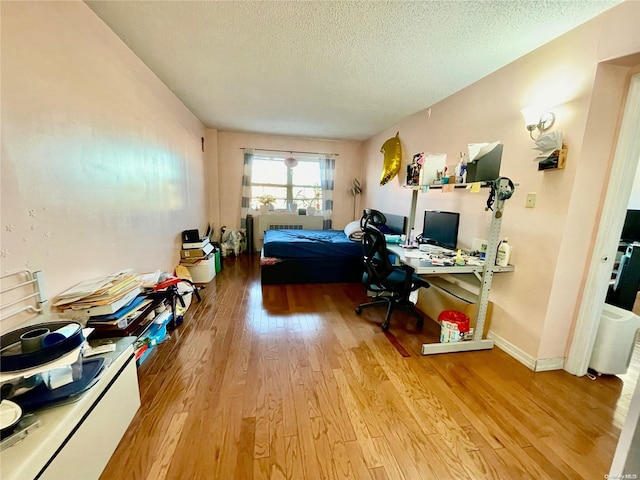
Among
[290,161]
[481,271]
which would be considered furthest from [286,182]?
[481,271]

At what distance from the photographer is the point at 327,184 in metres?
5.64

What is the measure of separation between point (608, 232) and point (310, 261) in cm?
285

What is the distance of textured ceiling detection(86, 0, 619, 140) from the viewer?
1.63m

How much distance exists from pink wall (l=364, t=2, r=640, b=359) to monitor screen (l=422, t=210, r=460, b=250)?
17cm

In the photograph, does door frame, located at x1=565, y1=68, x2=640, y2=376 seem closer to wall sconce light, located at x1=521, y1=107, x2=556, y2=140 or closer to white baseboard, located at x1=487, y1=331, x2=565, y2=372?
white baseboard, located at x1=487, y1=331, x2=565, y2=372

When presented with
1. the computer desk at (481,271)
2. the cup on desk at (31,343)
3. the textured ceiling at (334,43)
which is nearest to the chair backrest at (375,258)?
the computer desk at (481,271)

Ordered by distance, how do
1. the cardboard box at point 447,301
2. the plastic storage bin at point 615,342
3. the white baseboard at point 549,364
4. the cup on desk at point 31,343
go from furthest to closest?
the cardboard box at point 447,301, the white baseboard at point 549,364, the plastic storage bin at point 615,342, the cup on desk at point 31,343

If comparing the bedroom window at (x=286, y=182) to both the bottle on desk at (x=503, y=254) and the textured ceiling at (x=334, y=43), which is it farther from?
the bottle on desk at (x=503, y=254)

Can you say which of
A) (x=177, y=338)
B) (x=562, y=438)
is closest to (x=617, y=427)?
(x=562, y=438)

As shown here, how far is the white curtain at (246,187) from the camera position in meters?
5.27

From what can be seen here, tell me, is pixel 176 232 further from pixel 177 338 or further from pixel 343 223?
pixel 343 223

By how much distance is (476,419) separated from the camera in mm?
1468

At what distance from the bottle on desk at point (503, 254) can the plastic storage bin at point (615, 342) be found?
711 millimetres

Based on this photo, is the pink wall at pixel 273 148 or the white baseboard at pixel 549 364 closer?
the white baseboard at pixel 549 364
